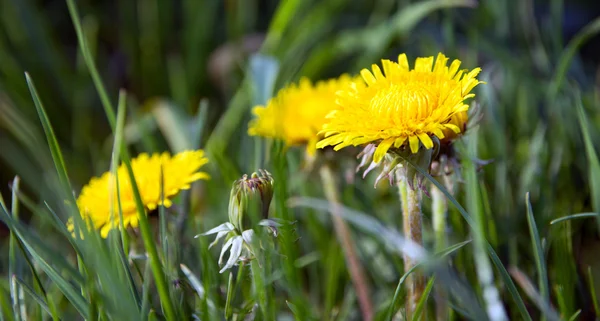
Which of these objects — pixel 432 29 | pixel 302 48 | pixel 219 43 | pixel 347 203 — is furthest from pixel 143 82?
pixel 347 203

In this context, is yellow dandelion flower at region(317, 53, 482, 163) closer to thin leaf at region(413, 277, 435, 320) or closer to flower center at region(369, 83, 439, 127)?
flower center at region(369, 83, 439, 127)

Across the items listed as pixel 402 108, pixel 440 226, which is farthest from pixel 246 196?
pixel 440 226

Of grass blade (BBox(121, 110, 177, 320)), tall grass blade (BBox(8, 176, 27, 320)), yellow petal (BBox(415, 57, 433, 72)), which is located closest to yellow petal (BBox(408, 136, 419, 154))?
yellow petal (BBox(415, 57, 433, 72))

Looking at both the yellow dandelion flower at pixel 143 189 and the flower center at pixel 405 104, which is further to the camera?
the yellow dandelion flower at pixel 143 189

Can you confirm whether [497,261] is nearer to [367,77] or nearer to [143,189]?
[367,77]

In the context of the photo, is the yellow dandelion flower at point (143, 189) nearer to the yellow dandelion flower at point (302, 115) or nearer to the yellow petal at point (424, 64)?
the yellow dandelion flower at point (302, 115)

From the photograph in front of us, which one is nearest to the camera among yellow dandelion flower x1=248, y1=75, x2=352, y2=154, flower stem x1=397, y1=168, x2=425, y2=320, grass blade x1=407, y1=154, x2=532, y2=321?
grass blade x1=407, y1=154, x2=532, y2=321

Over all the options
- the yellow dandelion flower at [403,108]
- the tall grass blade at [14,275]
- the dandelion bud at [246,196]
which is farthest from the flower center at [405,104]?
the tall grass blade at [14,275]
